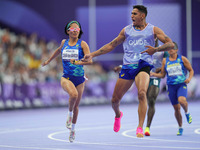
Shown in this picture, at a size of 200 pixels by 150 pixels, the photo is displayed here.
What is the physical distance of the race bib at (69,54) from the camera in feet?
36.3

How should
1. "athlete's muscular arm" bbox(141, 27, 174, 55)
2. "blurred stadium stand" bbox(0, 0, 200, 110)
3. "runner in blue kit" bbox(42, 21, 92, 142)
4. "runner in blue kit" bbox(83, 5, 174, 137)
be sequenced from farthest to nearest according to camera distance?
"blurred stadium stand" bbox(0, 0, 200, 110)
"runner in blue kit" bbox(42, 21, 92, 142)
"runner in blue kit" bbox(83, 5, 174, 137)
"athlete's muscular arm" bbox(141, 27, 174, 55)

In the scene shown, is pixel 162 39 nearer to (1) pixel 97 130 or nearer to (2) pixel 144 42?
(2) pixel 144 42

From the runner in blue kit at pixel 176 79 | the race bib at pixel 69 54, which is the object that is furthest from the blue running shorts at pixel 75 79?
the runner in blue kit at pixel 176 79

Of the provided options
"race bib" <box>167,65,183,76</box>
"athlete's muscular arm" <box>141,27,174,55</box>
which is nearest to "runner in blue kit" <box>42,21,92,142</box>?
"athlete's muscular arm" <box>141,27,174,55</box>

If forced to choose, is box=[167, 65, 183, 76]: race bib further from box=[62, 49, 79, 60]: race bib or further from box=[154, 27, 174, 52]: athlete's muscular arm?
box=[154, 27, 174, 52]: athlete's muscular arm

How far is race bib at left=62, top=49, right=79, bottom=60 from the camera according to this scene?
11.1 metres

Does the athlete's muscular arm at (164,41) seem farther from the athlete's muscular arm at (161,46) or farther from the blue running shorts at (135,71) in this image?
the blue running shorts at (135,71)

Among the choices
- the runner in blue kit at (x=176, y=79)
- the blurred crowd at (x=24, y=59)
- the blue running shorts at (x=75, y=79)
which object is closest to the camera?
the blue running shorts at (x=75, y=79)

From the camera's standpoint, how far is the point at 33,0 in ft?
107

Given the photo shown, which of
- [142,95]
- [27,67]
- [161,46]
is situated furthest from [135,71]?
[27,67]

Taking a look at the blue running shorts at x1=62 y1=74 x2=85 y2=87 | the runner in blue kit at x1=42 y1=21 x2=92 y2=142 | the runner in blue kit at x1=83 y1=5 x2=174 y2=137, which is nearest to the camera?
the runner in blue kit at x1=83 y1=5 x2=174 y2=137

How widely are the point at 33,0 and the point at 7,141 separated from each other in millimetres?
22245

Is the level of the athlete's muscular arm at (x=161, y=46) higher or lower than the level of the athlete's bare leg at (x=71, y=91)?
higher

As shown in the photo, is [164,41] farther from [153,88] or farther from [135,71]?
[153,88]
